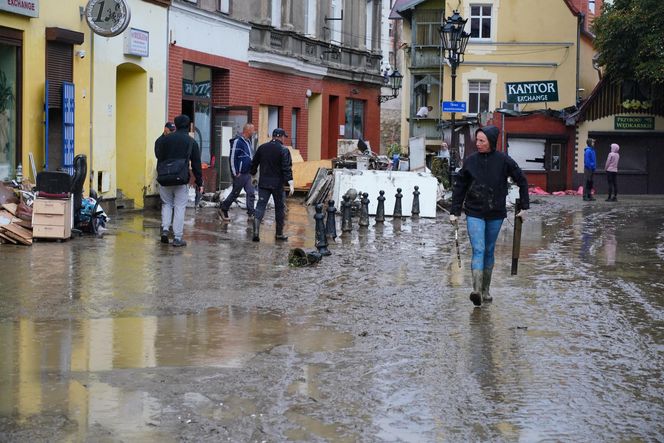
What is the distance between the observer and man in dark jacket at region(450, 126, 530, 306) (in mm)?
10688

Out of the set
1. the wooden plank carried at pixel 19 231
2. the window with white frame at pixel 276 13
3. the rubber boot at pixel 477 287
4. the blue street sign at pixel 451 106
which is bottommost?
the rubber boot at pixel 477 287

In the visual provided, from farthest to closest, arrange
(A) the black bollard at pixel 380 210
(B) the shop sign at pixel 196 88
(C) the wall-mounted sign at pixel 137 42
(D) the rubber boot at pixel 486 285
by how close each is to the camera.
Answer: (B) the shop sign at pixel 196 88 → (C) the wall-mounted sign at pixel 137 42 → (A) the black bollard at pixel 380 210 → (D) the rubber boot at pixel 486 285

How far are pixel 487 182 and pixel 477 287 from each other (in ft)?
3.32

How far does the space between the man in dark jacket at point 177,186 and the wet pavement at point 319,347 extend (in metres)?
0.41

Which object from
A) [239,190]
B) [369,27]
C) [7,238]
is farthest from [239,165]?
[369,27]

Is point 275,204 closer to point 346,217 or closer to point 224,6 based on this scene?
point 346,217

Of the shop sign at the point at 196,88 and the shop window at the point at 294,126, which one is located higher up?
the shop sign at the point at 196,88

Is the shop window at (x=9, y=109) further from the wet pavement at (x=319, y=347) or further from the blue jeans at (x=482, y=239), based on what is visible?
the blue jeans at (x=482, y=239)

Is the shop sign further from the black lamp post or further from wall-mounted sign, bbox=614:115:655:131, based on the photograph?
wall-mounted sign, bbox=614:115:655:131

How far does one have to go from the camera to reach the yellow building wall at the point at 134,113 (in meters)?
20.7

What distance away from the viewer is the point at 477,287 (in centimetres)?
1064

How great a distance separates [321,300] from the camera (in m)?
10.9

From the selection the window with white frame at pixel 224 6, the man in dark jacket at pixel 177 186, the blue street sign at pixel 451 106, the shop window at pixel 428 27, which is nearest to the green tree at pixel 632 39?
the blue street sign at pixel 451 106

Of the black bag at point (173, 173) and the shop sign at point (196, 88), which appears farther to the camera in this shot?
the shop sign at point (196, 88)
